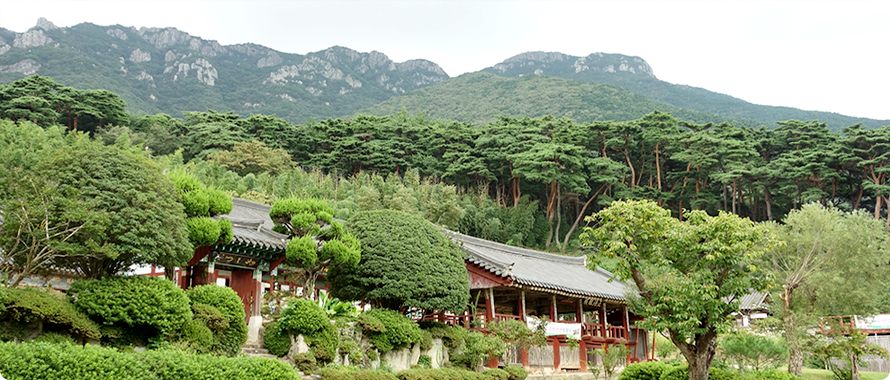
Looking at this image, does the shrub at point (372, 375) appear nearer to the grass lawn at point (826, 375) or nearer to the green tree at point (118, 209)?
the green tree at point (118, 209)

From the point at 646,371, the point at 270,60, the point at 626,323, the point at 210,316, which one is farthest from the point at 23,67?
the point at 646,371

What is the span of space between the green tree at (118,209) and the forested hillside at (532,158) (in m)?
25.9

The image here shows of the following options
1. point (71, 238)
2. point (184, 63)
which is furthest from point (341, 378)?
point (184, 63)

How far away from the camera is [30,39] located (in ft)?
303

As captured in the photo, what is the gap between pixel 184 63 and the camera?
4222 inches

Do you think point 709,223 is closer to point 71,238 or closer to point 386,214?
point 386,214

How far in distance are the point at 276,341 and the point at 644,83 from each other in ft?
371

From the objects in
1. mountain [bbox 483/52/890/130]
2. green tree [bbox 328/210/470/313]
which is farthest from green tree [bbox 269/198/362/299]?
mountain [bbox 483/52/890/130]

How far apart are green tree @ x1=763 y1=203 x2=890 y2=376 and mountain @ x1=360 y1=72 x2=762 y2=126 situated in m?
42.5

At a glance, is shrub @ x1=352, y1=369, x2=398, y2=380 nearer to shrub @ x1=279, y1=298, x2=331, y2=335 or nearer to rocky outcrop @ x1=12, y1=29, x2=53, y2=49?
shrub @ x1=279, y1=298, x2=331, y2=335

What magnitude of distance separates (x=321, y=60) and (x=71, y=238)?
11726 cm

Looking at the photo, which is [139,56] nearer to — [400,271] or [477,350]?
[400,271]

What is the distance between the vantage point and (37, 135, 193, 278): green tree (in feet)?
32.6

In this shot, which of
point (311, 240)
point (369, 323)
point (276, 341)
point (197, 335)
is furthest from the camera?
point (311, 240)
